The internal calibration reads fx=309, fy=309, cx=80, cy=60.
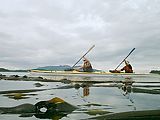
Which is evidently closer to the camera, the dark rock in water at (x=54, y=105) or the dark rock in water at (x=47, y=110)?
the dark rock in water at (x=47, y=110)

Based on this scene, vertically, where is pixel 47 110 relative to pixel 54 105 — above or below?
below

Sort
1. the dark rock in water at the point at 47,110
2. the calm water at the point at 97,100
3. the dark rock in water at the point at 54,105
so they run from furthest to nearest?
the calm water at the point at 97,100, the dark rock in water at the point at 54,105, the dark rock in water at the point at 47,110

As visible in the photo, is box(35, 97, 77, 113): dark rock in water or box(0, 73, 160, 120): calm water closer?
box(35, 97, 77, 113): dark rock in water

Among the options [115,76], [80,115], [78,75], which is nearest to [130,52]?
[115,76]

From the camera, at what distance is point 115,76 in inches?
2437

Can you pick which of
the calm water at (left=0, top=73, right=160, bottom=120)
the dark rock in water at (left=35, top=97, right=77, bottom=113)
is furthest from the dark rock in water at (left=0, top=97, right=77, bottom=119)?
the calm water at (left=0, top=73, right=160, bottom=120)

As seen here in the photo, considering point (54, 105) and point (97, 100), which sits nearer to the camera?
point (54, 105)

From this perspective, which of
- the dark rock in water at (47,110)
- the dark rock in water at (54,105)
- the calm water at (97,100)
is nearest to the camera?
the dark rock in water at (47,110)

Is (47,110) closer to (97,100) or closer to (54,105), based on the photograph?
(54,105)

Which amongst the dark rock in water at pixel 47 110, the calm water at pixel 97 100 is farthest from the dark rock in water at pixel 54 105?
the calm water at pixel 97 100

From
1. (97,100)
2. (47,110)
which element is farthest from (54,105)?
(97,100)

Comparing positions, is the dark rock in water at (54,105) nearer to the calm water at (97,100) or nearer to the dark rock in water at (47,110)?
the dark rock in water at (47,110)

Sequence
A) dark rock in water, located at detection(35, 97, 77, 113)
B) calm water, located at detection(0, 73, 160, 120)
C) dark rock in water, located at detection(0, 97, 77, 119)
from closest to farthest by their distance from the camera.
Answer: dark rock in water, located at detection(0, 97, 77, 119) → dark rock in water, located at detection(35, 97, 77, 113) → calm water, located at detection(0, 73, 160, 120)

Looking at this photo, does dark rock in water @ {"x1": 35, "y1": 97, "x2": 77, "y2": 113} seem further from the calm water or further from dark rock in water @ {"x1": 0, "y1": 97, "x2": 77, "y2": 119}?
the calm water
